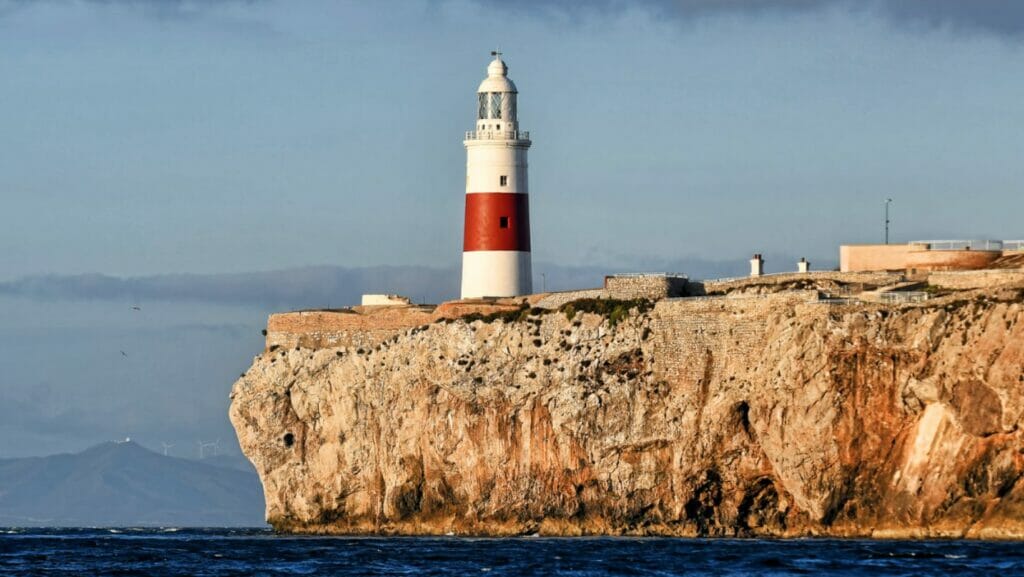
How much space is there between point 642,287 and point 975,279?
1269 cm

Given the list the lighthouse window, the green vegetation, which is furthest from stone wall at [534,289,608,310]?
the lighthouse window

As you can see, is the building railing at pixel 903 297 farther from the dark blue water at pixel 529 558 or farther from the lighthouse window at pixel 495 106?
the lighthouse window at pixel 495 106

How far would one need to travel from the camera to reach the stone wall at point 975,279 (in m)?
82.1

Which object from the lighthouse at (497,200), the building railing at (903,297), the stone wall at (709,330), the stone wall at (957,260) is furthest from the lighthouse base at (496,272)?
the building railing at (903,297)

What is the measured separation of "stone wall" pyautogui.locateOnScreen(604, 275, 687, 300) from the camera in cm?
9094

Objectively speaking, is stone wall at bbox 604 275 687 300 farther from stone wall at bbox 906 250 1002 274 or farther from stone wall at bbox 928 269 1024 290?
stone wall at bbox 928 269 1024 290

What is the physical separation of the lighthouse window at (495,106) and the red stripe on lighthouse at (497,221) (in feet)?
10.5

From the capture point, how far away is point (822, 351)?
264ft

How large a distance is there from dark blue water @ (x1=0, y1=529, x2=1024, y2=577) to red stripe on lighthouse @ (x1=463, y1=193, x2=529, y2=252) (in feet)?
44.0

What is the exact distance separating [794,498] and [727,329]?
6582 millimetres

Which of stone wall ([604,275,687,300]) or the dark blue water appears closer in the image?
the dark blue water

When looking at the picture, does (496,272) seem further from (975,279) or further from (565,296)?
(975,279)

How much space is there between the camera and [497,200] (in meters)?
97.3

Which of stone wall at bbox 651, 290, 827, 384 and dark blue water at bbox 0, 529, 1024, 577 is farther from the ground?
stone wall at bbox 651, 290, 827, 384
